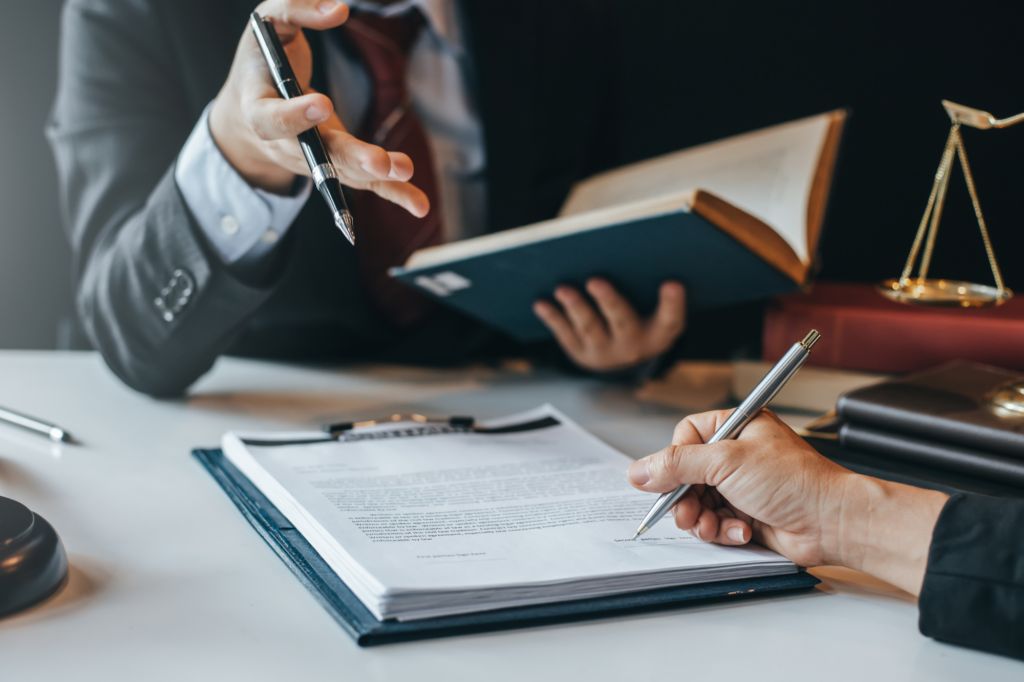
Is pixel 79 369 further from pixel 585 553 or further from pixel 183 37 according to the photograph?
pixel 585 553

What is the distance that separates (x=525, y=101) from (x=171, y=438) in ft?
2.95

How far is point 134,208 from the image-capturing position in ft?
3.76

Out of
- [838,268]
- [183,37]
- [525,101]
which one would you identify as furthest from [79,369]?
[838,268]

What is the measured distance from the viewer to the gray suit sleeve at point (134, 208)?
94cm

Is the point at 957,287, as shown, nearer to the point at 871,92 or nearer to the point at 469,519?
the point at 469,519

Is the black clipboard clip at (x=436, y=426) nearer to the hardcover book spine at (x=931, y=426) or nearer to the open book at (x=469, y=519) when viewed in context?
the open book at (x=469, y=519)

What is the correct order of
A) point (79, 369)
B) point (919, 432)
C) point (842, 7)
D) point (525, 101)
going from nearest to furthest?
point (919, 432) → point (79, 369) → point (525, 101) → point (842, 7)

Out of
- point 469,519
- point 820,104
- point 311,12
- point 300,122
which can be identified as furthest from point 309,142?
point 820,104

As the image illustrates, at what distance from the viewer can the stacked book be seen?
0.63 meters

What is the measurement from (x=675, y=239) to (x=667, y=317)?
0.81 feet

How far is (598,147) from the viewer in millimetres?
1635

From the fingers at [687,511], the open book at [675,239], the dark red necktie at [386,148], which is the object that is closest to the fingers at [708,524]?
the fingers at [687,511]

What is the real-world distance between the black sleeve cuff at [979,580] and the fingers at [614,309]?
58cm

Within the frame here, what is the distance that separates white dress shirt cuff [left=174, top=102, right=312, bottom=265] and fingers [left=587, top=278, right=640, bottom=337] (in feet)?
1.30
